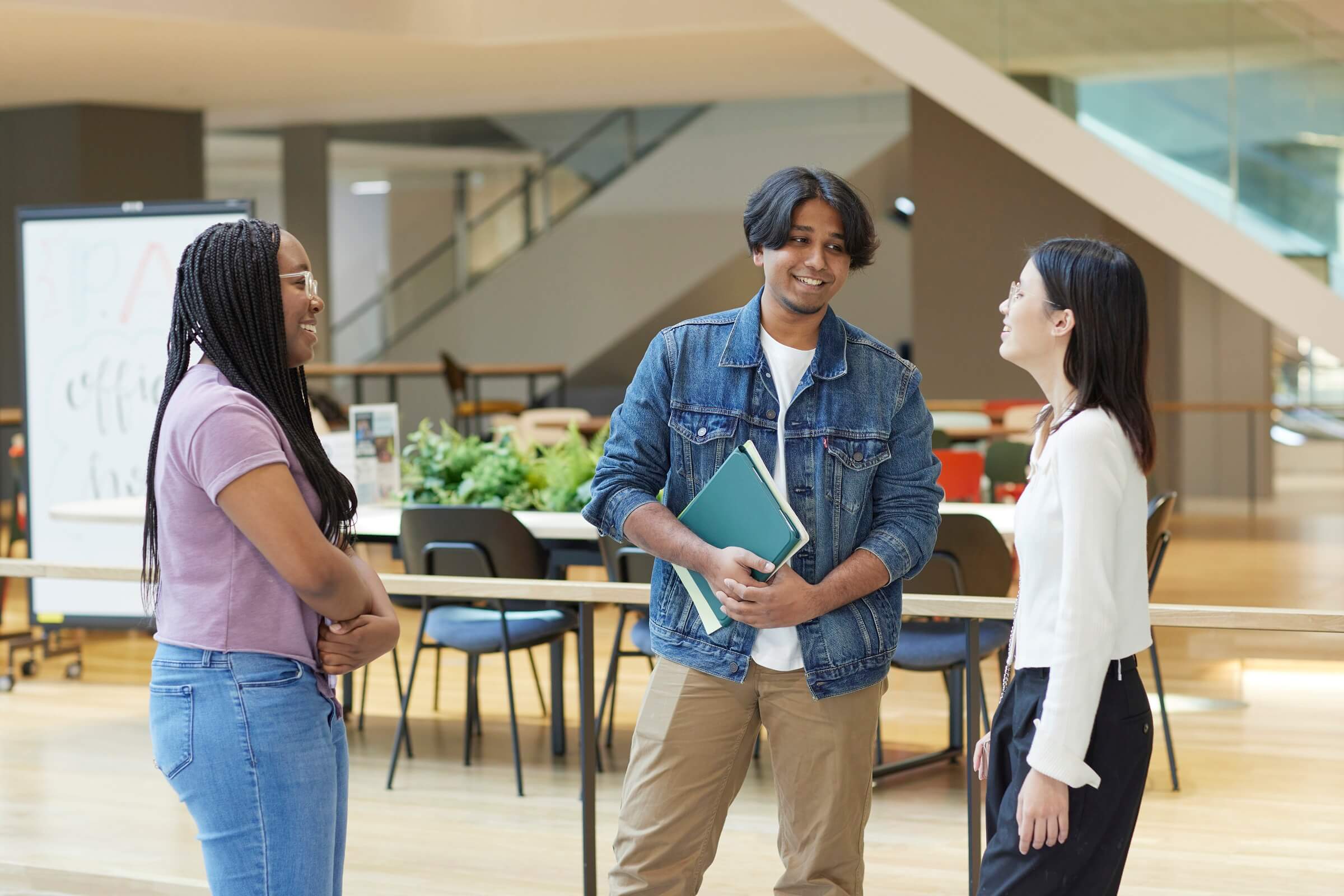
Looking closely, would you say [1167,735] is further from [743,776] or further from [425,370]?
[425,370]

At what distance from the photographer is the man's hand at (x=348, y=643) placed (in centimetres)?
179

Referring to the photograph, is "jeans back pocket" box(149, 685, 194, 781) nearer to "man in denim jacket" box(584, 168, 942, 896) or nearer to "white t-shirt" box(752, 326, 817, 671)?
"man in denim jacket" box(584, 168, 942, 896)

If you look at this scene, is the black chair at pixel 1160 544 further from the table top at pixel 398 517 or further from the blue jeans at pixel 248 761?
the blue jeans at pixel 248 761

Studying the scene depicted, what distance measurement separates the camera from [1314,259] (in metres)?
7.13

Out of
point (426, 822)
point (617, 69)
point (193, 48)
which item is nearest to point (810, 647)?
point (426, 822)

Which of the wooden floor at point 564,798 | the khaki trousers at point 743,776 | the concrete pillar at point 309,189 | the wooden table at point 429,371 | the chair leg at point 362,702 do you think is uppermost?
the concrete pillar at point 309,189

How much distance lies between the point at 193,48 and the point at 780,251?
8657mm

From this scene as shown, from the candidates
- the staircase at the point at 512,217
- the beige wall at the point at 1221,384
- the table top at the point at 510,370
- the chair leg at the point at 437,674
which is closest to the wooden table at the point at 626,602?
the chair leg at the point at 437,674


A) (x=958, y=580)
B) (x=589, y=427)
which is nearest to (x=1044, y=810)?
(x=958, y=580)

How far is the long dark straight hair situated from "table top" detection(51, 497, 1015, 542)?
2.26m

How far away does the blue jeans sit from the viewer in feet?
5.64

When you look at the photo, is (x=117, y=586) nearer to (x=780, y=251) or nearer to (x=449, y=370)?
(x=780, y=251)

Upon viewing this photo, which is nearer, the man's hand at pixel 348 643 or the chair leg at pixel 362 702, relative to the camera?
the man's hand at pixel 348 643

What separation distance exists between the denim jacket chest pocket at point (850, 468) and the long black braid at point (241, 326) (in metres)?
0.73
